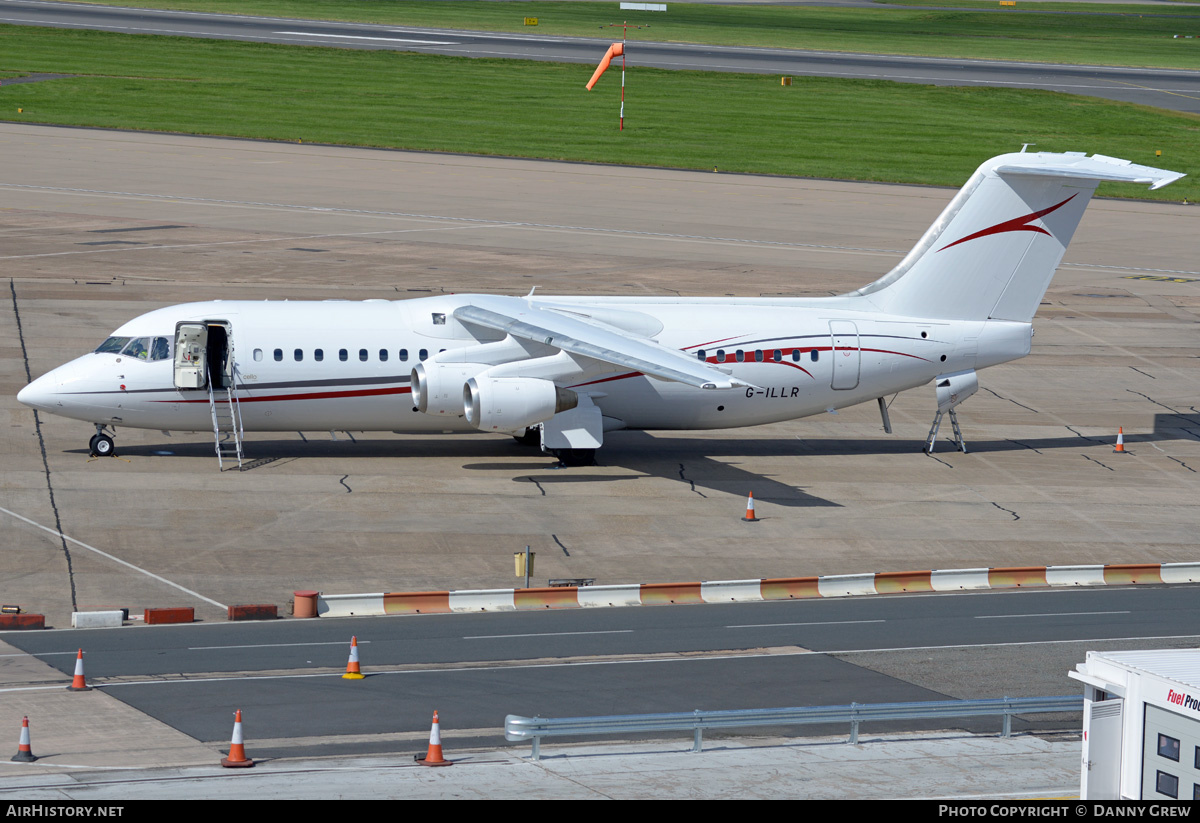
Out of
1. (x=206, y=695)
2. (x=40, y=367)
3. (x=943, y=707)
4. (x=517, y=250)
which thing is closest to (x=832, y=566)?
(x=943, y=707)

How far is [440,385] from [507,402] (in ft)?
5.14

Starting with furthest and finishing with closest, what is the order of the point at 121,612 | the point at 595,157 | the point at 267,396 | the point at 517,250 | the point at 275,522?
1. the point at 595,157
2. the point at 517,250
3. the point at 267,396
4. the point at 275,522
5. the point at 121,612

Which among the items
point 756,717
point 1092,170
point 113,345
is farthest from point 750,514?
point 113,345

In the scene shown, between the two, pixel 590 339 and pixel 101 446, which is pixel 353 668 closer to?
pixel 590 339

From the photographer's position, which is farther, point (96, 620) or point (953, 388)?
point (953, 388)

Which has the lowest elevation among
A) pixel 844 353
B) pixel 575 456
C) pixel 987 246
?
pixel 575 456

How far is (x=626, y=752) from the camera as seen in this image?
66.6 ft

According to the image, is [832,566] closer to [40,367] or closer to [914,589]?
[914,589]

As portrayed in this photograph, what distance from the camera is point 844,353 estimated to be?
3741cm

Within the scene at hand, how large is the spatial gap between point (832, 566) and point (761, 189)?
4790 cm

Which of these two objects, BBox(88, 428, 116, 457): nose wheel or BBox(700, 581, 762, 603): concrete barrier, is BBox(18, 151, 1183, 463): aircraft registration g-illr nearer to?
BBox(88, 428, 116, 457): nose wheel

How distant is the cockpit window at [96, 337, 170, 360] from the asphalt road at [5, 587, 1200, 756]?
11033 mm

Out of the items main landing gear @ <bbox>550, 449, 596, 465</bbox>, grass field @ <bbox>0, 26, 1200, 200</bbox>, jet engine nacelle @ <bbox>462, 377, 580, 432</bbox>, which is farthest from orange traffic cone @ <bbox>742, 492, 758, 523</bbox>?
grass field @ <bbox>0, 26, 1200, 200</bbox>

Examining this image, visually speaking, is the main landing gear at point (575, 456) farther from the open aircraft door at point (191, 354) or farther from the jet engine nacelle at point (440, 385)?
the open aircraft door at point (191, 354)
